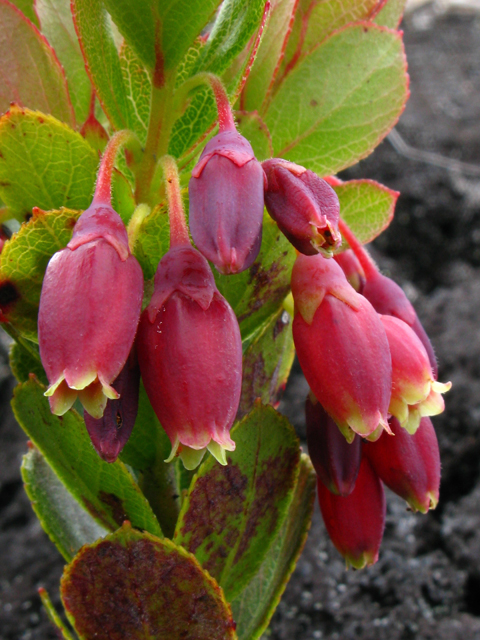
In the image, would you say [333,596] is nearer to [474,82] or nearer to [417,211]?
[417,211]

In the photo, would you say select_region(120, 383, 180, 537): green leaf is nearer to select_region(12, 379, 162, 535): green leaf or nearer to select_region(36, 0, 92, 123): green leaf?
select_region(12, 379, 162, 535): green leaf

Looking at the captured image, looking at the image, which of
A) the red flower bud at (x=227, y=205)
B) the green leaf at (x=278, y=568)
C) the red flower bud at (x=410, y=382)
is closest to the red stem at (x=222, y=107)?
the red flower bud at (x=227, y=205)


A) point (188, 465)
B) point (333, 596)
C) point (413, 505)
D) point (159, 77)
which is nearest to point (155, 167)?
point (159, 77)

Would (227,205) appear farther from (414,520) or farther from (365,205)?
(414,520)

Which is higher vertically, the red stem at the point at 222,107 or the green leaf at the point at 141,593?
the red stem at the point at 222,107

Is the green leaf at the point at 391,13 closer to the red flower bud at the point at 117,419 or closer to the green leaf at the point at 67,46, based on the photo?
the green leaf at the point at 67,46

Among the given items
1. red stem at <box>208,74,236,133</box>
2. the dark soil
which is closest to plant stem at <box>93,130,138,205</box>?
red stem at <box>208,74,236,133</box>
